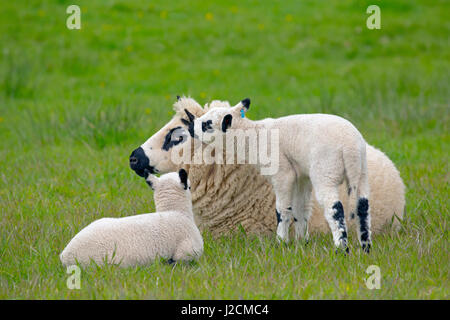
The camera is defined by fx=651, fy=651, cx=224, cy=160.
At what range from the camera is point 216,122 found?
4566 mm

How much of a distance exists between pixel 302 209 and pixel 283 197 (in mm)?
332

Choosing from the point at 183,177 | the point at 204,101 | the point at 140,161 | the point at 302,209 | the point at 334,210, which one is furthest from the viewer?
the point at 204,101

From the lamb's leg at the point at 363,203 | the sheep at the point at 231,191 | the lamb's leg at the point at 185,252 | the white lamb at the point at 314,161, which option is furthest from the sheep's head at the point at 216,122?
the lamb's leg at the point at 363,203

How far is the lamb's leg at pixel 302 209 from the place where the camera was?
4.69 m

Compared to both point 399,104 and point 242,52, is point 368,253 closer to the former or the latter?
point 399,104

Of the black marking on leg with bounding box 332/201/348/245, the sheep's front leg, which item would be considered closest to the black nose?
the sheep's front leg

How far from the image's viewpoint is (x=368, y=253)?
441cm

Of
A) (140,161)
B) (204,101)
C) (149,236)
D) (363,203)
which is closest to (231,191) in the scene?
(140,161)

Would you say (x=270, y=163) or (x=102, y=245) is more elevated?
(x=270, y=163)

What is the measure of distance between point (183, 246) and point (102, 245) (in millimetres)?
554

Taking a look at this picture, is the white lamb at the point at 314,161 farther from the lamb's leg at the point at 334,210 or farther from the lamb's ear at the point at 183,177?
the lamb's ear at the point at 183,177

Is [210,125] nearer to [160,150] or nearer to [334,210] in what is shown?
[160,150]

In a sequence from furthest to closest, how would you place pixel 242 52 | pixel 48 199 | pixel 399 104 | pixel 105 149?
pixel 242 52, pixel 399 104, pixel 105 149, pixel 48 199
